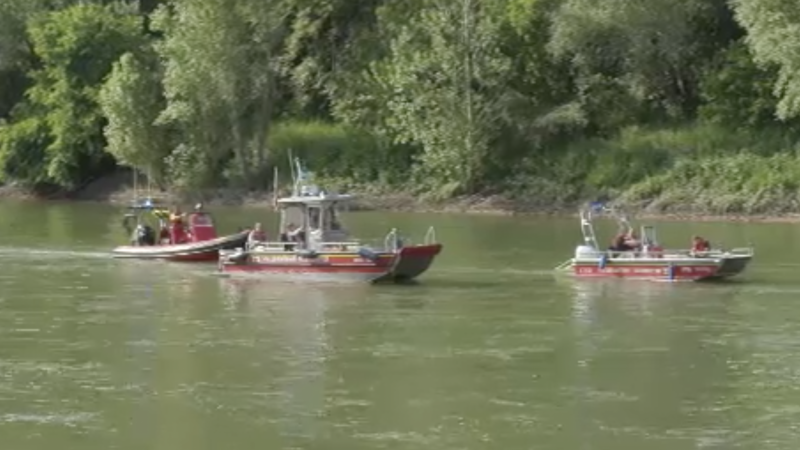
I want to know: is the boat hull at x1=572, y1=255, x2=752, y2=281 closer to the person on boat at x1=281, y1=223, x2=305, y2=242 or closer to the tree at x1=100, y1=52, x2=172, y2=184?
the person on boat at x1=281, y1=223, x2=305, y2=242

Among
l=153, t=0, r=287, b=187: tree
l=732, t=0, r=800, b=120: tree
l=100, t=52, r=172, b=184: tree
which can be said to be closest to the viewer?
l=732, t=0, r=800, b=120: tree

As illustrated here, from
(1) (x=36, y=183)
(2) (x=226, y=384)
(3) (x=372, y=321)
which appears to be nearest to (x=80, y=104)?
(1) (x=36, y=183)

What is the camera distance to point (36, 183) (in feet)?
277

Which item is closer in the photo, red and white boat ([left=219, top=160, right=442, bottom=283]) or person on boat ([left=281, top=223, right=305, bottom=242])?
red and white boat ([left=219, top=160, right=442, bottom=283])

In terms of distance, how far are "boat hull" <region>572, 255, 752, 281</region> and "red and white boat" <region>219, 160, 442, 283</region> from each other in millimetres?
3938

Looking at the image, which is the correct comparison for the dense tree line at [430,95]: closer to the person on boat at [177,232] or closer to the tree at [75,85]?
the tree at [75,85]

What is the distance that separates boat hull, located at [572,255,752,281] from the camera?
130ft

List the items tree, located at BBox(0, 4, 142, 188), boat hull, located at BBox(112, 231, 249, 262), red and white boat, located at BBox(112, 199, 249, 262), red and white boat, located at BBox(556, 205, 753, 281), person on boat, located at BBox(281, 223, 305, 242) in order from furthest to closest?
tree, located at BBox(0, 4, 142, 188)
red and white boat, located at BBox(112, 199, 249, 262)
boat hull, located at BBox(112, 231, 249, 262)
person on boat, located at BBox(281, 223, 305, 242)
red and white boat, located at BBox(556, 205, 753, 281)

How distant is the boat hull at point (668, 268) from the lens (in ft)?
130

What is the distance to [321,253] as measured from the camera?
134 feet

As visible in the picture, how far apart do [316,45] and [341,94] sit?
3547 millimetres

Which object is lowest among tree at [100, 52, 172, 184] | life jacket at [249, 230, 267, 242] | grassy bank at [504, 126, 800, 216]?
life jacket at [249, 230, 267, 242]

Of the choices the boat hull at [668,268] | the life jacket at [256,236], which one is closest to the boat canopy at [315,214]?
the life jacket at [256,236]


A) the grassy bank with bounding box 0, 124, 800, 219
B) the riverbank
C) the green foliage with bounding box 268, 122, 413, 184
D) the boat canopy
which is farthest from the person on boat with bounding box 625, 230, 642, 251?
the green foliage with bounding box 268, 122, 413, 184
